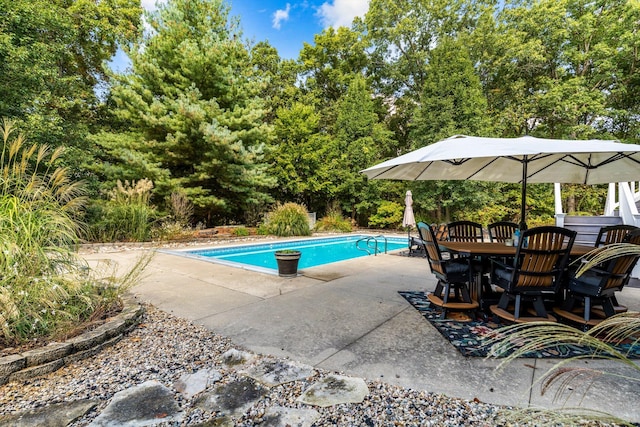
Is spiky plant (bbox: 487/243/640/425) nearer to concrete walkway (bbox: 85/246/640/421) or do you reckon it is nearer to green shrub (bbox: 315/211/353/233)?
concrete walkway (bbox: 85/246/640/421)

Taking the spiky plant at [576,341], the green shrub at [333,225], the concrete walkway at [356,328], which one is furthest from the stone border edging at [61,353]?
the green shrub at [333,225]

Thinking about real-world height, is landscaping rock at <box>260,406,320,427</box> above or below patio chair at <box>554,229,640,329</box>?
below

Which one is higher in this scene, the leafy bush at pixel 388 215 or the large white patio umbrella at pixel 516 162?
the large white patio umbrella at pixel 516 162

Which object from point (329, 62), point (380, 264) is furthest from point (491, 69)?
point (380, 264)

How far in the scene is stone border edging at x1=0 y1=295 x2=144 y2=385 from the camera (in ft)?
6.45

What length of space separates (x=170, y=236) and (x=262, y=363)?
24.3ft

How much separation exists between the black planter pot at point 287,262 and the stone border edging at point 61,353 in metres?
2.33

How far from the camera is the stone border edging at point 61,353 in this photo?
6.45 feet

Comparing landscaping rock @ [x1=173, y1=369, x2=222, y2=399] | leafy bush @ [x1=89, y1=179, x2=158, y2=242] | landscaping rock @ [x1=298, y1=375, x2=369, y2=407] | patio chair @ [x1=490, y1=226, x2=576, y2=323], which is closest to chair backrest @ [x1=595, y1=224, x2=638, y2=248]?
patio chair @ [x1=490, y1=226, x2=576, y2=323]

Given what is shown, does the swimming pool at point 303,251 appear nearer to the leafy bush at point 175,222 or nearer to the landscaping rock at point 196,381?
the leafy bush at point 175,222

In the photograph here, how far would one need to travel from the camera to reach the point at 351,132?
1389 cm

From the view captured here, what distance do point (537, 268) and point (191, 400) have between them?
2.90 meters

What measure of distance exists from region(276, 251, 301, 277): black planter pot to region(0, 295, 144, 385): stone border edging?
91.8 inches

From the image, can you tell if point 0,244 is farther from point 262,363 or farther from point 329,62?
point 329,62
